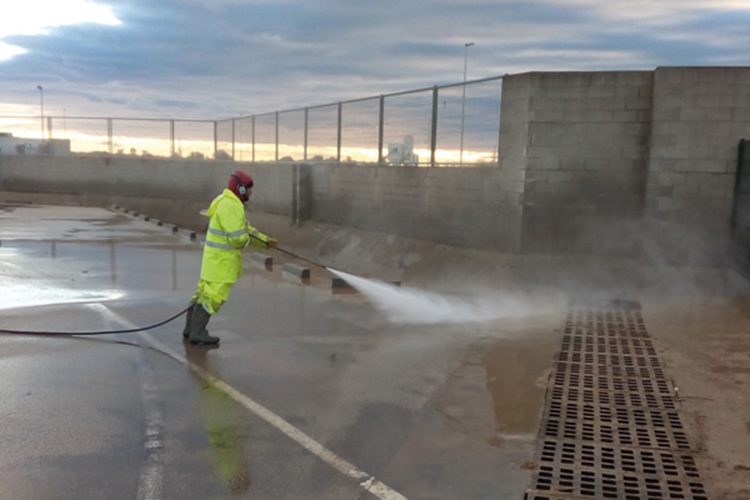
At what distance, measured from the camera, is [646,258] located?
1007 cm

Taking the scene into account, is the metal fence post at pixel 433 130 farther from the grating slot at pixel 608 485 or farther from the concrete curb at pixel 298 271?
the grating slot at pixel 608 485

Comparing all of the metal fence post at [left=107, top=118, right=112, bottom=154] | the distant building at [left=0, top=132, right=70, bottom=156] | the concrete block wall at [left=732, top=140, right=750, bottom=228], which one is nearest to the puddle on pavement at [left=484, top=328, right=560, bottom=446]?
the concrete block wall at [left=732, top=140, right=750, bottom=228]

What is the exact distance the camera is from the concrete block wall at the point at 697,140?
947cm

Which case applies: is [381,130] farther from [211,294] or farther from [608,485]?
[608,485]

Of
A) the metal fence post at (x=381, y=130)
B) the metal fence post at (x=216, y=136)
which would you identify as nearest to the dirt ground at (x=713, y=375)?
the metal fence post at (x=381, y=130)

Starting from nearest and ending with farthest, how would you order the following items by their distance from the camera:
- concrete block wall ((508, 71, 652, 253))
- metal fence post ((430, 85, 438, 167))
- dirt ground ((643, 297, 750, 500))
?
dirt ground ((643, 297, 750, 500)), concrete block wall ((508, 71, 652, 253)), metal fence post ((430, 85, 438, 167))

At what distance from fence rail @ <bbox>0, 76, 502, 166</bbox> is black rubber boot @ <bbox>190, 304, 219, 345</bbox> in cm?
640

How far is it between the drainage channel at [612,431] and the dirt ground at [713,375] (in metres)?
0.11

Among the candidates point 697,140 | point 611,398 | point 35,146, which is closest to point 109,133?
point 35,146

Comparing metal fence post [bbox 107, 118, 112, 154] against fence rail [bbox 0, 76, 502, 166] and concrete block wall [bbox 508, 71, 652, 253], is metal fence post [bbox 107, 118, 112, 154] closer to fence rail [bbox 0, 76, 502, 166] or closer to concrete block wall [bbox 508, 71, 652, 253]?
fence rail [bbox 0, 76, 502, 166]

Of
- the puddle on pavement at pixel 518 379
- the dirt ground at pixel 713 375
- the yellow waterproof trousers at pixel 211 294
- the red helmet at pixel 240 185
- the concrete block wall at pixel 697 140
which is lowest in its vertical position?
the puddle on pavement at pixel 518 379

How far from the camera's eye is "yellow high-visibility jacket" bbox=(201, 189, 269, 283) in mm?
6301

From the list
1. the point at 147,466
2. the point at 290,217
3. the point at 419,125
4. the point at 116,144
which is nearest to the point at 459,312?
the point at 147,466


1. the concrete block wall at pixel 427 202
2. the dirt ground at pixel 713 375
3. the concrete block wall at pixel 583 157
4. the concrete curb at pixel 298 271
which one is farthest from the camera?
the concrete block wall at pixel 427 202
